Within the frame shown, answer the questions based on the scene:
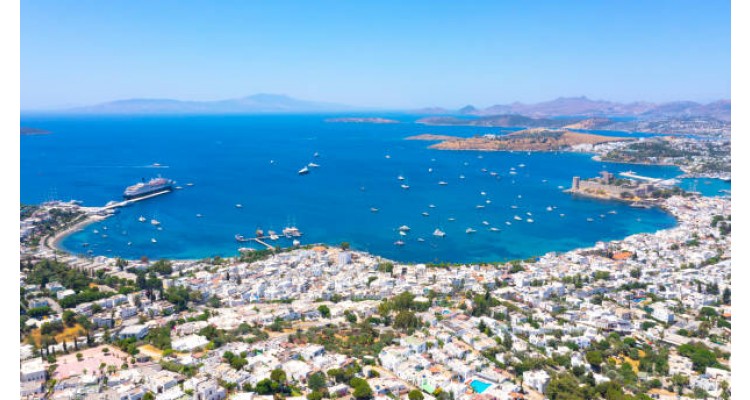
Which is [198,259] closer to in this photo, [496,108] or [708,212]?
[708,212]

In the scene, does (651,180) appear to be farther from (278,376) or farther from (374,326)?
(278,376)

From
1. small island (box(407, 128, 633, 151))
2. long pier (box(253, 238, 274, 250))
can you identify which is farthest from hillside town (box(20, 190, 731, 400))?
small island (box(407, 128, 633, 151))

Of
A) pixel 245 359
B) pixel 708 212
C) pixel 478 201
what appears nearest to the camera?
pixel 245 359

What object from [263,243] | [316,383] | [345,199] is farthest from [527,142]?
[316,383]

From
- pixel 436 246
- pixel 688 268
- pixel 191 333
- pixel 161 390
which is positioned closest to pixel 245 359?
pixel 161 390

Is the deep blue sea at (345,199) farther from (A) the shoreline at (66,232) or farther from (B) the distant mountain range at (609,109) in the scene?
(B) the distant mountain range at (609,109)

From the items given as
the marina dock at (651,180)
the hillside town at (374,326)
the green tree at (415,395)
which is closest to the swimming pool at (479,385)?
the hillside town at (374,326)

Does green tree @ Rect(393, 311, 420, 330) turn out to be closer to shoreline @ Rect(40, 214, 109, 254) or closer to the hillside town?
the hillside town
